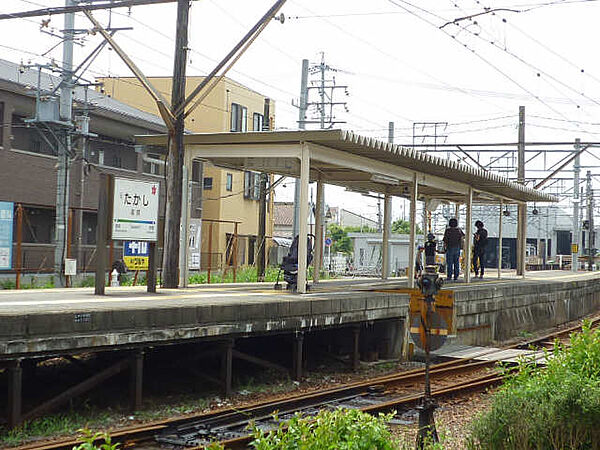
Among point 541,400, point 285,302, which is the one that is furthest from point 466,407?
point 541,400

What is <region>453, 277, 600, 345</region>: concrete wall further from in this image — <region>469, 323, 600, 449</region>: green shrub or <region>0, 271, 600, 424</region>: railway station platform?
<region>469, 323, 600, 449</region>: green shrub

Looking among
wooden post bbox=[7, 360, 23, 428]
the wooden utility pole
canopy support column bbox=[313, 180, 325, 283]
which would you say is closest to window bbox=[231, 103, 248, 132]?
canopy support column bbox=[313, 180, 325, 283]

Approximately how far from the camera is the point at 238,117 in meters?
46.1

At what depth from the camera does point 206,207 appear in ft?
144

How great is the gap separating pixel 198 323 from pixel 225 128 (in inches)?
1361

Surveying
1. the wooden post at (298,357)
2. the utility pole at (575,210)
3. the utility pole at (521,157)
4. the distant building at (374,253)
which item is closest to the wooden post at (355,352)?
the wooden post at (298,357)

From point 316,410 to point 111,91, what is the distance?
127 ft

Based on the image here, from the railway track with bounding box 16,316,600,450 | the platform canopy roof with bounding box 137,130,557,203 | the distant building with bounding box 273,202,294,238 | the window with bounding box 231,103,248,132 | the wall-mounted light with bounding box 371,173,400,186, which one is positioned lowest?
the railway track with bounding box 16,316,600,450

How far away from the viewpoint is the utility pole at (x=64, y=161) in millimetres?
21328

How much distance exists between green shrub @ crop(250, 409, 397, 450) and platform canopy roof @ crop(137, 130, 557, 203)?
8.56 m

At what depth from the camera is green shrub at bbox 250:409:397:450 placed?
18.4 ft

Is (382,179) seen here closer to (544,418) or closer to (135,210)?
(135,210)

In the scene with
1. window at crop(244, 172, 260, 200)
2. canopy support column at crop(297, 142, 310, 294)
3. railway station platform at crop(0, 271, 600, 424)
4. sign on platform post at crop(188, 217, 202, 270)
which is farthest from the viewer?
window at crop(244, 172, 260, 200)

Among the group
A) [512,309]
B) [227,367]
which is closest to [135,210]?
[227,367]
